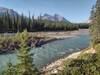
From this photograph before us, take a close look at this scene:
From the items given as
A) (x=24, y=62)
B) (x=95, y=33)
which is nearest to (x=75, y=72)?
(x=24, y=62)

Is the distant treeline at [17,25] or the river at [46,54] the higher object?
the distant treeline at [17,25]

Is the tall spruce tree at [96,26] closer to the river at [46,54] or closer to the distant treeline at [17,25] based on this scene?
the river at [46,54]

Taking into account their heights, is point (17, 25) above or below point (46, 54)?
above

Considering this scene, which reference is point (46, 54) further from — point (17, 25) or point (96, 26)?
point (17, 25)

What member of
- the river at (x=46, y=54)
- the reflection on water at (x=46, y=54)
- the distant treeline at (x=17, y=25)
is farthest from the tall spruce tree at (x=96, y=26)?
the distant treeline at (x=17, y=25)

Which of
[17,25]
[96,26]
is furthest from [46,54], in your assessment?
[17,25]

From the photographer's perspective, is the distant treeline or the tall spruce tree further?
the distant treeline

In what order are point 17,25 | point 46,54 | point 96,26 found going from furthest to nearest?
point 17,25 < point 46,54 < point 96,26

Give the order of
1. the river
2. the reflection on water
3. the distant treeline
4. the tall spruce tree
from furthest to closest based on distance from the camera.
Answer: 1. the distant treeline
2. the tall spruce tree
3. the reflection on water
4. the river

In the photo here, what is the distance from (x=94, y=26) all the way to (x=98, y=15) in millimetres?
3396

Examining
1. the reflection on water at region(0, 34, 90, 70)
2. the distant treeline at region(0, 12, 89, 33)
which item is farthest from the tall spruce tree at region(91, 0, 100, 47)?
the distant treeline at region(0, 12, 89, 33)

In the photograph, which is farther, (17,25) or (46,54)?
(17,25)

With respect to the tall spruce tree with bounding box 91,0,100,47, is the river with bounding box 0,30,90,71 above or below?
below

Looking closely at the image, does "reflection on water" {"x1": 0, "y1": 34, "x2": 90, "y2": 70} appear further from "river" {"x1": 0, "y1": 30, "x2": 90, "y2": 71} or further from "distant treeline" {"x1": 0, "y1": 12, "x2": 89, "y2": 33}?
"distant treeline" {"x1": 0, "y1": 12, "x2": 89, "y2": 33}
